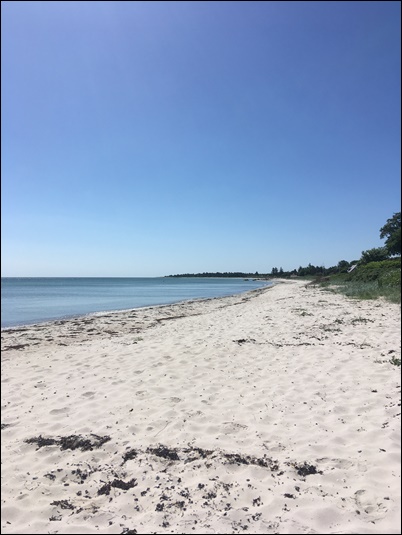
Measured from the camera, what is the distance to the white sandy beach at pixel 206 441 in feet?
10.00

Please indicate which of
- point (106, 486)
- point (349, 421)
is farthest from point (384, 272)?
point (106, 486)

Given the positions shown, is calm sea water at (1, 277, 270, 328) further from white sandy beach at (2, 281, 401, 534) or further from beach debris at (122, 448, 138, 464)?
beach debris at (122, 448, 138, 464)

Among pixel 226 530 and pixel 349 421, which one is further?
pixel 349 421

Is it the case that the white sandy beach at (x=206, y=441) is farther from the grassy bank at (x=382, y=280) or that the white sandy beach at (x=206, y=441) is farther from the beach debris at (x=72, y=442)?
the grassy bank at (x=382, y=280)

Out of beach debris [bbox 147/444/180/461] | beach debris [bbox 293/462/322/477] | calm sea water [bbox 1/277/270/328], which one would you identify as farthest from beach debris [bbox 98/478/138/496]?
calm sea water [bbox 1/277/270/328]

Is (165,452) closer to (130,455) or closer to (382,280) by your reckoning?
(130,455)

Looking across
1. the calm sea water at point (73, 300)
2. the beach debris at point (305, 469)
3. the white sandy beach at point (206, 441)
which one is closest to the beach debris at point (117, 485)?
the white sandy beach at point (206, 441)

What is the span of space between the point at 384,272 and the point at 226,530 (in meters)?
3.70

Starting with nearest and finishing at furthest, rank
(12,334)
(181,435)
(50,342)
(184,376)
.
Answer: (181,435) < (184,376) < (50,342) < (12,334)

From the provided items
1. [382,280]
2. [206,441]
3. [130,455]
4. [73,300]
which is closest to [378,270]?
[382,280]

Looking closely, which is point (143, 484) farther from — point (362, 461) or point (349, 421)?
point (349, 421)

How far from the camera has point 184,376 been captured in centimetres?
705

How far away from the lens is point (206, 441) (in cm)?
438

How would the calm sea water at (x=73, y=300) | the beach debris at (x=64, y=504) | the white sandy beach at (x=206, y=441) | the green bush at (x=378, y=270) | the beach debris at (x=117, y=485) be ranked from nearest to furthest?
1. the white sandy beach at (x=206, y=441)
2. the beach debris at (x=64, y=504)
3. the beach debris at (x=117, y=485)
4. the green bush at (x=378, y=270)
5. the calm sea water at (x=73, y=300)
